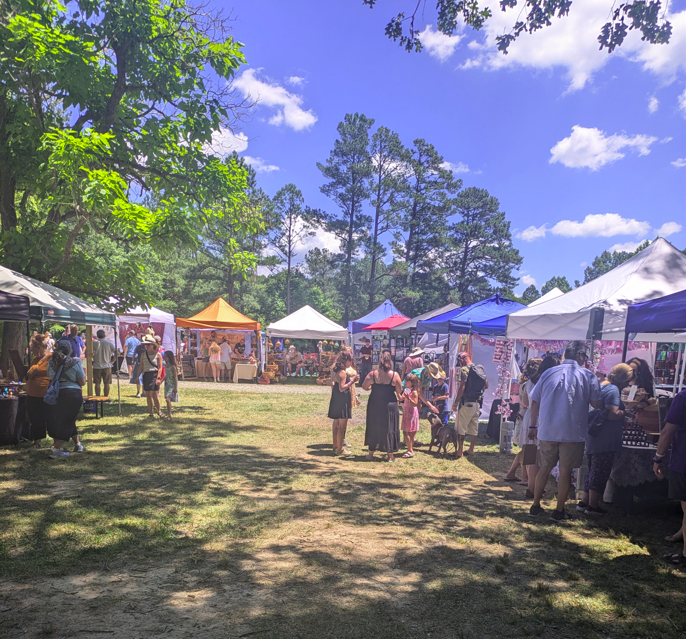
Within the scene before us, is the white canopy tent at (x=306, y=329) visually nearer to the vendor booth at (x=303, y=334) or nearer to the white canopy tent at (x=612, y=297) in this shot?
the vendor booth at (x=303, y=334)

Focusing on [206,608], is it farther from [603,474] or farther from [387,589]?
[603,474]

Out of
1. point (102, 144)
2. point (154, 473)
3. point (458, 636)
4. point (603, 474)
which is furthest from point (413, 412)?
point (102, 144)

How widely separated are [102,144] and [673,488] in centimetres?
923

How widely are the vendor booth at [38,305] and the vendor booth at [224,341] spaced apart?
8.62 metres

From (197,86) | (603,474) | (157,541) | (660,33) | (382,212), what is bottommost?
(157,541)

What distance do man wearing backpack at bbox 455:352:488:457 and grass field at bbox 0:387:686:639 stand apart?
3.40 feet

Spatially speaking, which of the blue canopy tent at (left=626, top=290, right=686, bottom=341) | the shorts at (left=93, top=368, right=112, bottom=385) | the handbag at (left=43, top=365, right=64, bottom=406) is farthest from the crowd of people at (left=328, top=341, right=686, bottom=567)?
the shorts at (left=93, top=368, right=112, bottom=385)

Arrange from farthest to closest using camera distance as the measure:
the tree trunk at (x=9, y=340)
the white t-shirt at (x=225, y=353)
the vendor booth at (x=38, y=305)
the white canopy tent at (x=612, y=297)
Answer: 1. the white t-shirt at (x=225, y=353)
2. the tree trunk at (x=9, y=340)
3. the vendor booth at (x=38, y=305)
4. the white canopy tent at (x=612, y=297)

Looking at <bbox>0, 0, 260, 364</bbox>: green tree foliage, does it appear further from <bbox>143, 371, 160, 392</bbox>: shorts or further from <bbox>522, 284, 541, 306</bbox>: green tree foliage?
<bbox>522, 284, 541, 306</bbox>: green tree foliage

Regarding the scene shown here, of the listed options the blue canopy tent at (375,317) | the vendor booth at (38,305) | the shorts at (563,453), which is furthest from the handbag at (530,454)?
the blue canopy tent at (375,317)

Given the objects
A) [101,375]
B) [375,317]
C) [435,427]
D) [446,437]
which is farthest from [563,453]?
[375,317]

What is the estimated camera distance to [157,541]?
13.3 ft

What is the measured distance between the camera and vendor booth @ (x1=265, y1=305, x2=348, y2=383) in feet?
62.8

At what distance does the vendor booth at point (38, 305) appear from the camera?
6.64 meters
